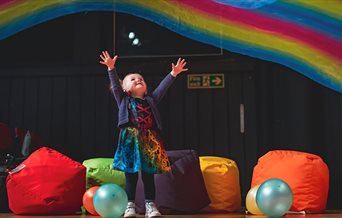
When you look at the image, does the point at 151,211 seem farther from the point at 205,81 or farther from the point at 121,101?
the point at 205,81

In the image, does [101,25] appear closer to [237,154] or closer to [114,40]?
[114,40]

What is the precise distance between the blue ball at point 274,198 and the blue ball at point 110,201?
632 mm

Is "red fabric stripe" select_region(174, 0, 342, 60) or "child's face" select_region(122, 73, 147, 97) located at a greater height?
"red fabric stripe" select_region(174, 0, 342, 60)

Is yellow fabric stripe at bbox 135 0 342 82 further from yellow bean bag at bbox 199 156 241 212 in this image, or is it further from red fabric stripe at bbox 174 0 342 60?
yellow bean bag at bbox 199 156 241 212

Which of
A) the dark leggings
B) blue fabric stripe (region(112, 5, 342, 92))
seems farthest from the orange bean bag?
the dark leggings

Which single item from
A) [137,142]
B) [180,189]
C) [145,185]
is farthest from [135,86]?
[180,189]

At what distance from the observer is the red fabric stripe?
11.5ft

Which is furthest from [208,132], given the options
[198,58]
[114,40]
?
[114,40]

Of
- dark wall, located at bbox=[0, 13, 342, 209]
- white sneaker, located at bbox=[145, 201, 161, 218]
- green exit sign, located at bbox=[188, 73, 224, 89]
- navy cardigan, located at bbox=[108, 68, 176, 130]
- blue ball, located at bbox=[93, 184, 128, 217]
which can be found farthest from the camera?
green exit sign, located at bbox=[188, 73, 224, 89]

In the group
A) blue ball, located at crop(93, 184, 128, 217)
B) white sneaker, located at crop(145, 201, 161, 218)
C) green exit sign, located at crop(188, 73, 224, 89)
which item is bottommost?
white sneaker, located at crop(145, 201, 161, 218)

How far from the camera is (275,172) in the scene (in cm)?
328

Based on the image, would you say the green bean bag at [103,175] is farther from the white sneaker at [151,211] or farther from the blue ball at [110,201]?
the blue ball at [110,201]

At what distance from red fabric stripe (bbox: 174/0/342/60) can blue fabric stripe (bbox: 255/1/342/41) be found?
3 centimetres

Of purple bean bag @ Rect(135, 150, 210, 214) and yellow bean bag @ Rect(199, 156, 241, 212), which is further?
yellow bean bag @ Rect(199, 156, 241, 212)
